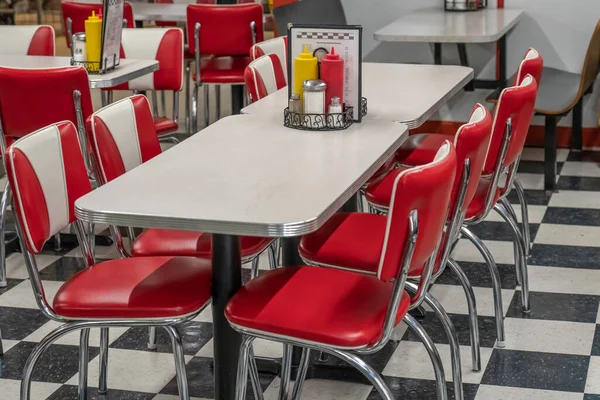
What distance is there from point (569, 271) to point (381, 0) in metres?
2.82

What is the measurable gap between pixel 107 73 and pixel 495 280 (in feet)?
6.08

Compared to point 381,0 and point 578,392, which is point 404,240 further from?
point 381,0

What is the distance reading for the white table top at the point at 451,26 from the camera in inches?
189

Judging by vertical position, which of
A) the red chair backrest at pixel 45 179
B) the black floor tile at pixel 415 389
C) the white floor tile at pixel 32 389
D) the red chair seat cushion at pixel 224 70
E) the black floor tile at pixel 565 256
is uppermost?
the red chair backrest at pixel 45 179

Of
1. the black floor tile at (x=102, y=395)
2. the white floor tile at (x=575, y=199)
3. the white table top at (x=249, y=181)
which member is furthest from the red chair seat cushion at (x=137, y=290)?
the white floor tile at (x=575, y=199)

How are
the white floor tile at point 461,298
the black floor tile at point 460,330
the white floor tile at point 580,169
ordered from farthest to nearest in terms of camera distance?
1. the white floor tile at point 580,169
2. the white floor tile at point 461,298
3. the black floor tile at point 460,330

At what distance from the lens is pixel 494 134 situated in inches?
121

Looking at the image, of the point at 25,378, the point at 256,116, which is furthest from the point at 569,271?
the point at 25,378

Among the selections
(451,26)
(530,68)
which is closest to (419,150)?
(530,68)

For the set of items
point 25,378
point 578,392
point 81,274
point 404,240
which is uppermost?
point 404,240

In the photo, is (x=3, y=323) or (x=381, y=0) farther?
(x=381, y=0)

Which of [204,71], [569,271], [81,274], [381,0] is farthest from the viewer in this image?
[381,0]

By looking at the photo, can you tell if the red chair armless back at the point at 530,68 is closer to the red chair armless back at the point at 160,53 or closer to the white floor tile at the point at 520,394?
the white floor tile at the point at 520,394

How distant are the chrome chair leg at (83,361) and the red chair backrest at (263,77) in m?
1.29
